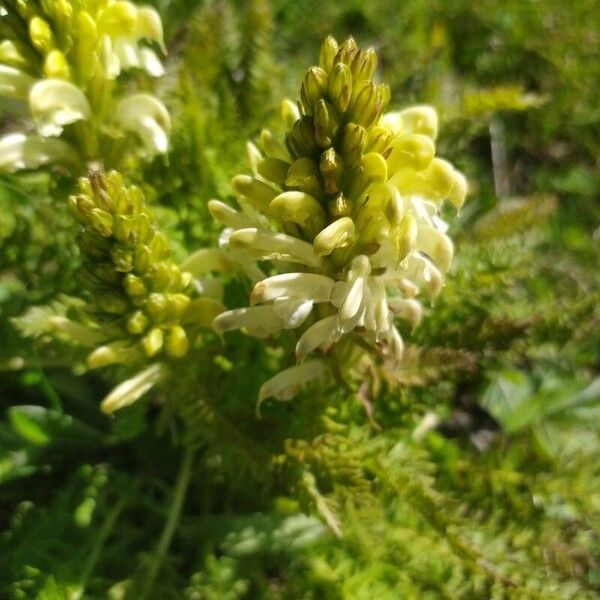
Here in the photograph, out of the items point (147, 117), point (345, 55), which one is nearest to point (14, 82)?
point (147, 117)

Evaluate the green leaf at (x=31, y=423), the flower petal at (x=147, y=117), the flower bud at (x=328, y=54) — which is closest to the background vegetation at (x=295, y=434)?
the green leaf at (x=31, y=423)

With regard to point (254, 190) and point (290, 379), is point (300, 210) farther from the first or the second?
point (290, 379)

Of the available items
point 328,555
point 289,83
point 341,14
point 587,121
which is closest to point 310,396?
point 328,555

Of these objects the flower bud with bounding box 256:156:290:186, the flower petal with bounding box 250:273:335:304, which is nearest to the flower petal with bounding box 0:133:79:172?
the flower bud with bounding box 256:156:290:186

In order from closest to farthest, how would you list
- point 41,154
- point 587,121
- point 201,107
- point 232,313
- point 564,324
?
point 232,313
point 41,154
point 564,324
point 201,107
point 587,121

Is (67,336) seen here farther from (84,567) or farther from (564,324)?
(564,324)

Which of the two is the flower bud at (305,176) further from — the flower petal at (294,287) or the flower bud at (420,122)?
the flower bud at (420,122)

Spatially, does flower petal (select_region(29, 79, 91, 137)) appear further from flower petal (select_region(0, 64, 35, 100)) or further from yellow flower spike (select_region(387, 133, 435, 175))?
yellow flower spike (select_region(387, 133, 435, 175))
